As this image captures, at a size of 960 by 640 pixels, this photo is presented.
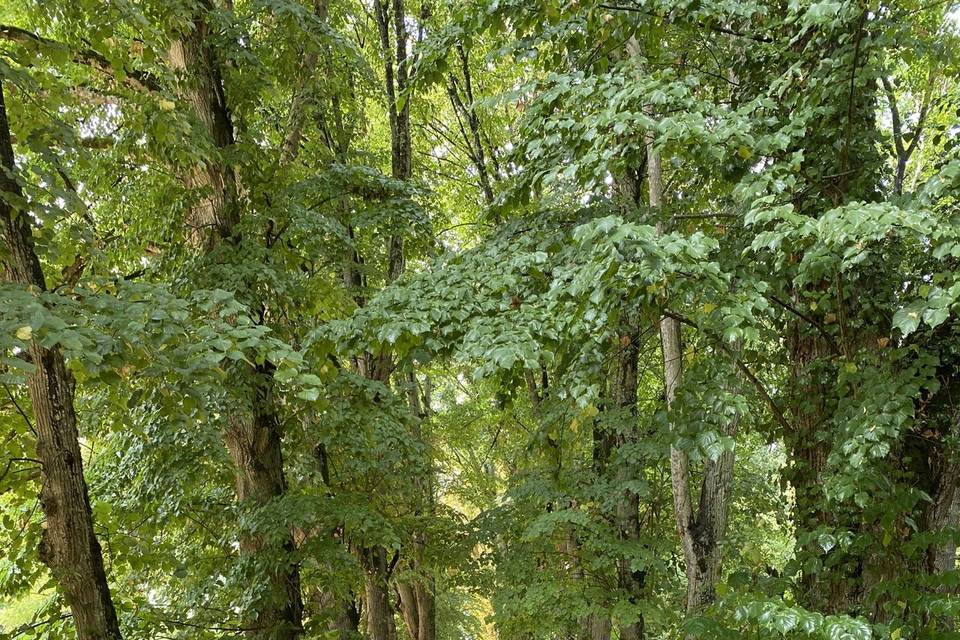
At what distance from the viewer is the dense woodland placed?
8.93 ft

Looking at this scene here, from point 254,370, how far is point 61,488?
179 cm

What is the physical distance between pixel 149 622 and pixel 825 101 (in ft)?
15.4

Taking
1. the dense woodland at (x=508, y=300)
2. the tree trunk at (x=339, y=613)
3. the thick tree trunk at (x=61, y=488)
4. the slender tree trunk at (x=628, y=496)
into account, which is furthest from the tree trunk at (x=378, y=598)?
the thick tree trunk at (x=61, y=488)

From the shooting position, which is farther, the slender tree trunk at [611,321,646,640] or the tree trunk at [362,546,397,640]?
the tree trunk at [362,546,397,640]

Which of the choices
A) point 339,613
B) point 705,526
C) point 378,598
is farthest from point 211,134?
point 378,598

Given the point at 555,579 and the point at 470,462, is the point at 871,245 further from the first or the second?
the point at 470,462

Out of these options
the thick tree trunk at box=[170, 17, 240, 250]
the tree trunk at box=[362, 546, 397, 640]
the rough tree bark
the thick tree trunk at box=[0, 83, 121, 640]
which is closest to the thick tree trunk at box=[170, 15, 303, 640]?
the thick tree trunk at box=[170, 17, 240, 250]

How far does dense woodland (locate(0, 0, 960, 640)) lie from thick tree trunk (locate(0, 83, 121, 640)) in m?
0.01

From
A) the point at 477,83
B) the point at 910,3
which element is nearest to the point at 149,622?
the point at 910,3

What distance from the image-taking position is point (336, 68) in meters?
5.67

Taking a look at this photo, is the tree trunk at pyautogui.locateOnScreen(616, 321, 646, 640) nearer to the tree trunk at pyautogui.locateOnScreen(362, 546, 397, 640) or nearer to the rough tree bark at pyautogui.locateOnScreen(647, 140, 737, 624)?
the rough tree bark at pyautogui.locateOnScreen(647, 140, 737, 624)

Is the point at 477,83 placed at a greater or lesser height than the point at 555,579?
greater

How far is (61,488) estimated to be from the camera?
288 centimetres

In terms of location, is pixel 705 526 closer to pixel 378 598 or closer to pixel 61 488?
pixel 61 488
